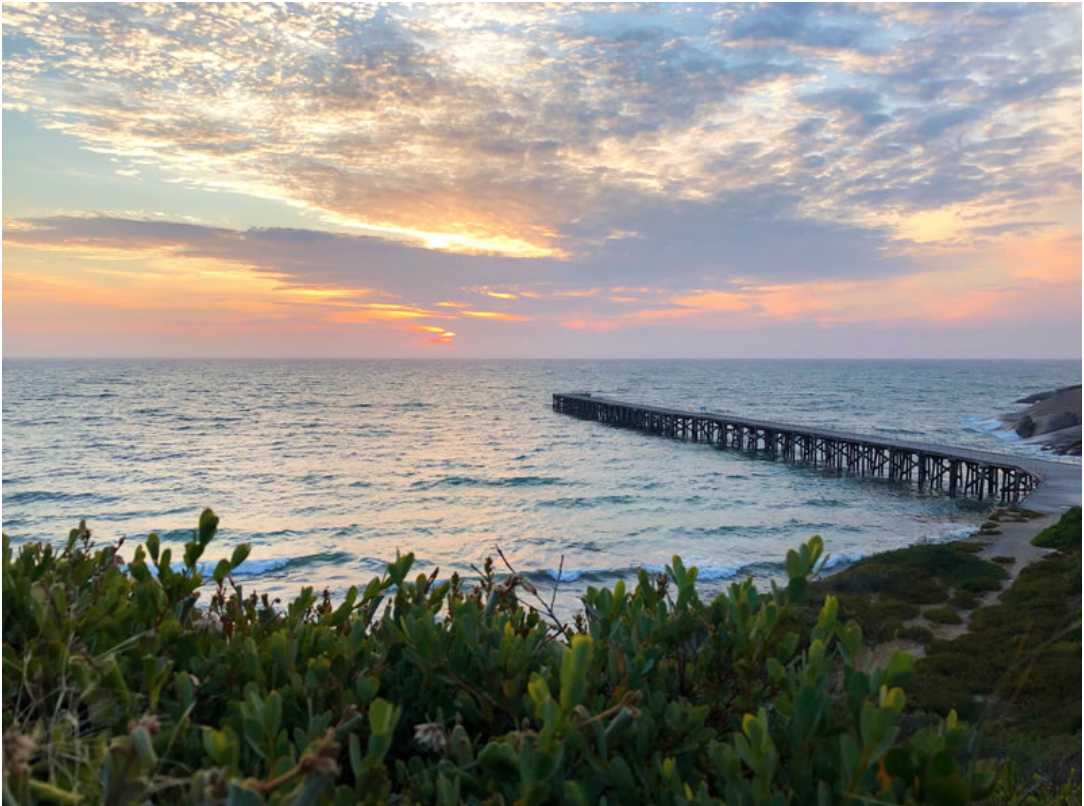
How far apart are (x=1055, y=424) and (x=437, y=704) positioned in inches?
2819

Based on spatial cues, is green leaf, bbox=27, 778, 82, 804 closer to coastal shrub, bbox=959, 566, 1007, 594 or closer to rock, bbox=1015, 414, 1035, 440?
coastal shrub, bbox=959, 566, 1007, 594

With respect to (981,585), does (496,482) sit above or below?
below

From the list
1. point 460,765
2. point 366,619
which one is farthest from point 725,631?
point 366,619

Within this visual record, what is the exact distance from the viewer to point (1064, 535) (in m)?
17.6

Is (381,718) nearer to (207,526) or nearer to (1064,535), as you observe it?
(207,526)

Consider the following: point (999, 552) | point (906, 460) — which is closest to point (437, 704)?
point (999, 552)

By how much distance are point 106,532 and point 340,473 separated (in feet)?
48.0

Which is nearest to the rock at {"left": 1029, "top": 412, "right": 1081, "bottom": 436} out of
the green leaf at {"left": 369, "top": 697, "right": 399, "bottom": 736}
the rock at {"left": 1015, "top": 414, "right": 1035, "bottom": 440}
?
the rock at {"left": 1015, "top": 414, "right": 1035, "bottom": 440}

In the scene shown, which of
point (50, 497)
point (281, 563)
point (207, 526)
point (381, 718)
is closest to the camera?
point (381, 718)

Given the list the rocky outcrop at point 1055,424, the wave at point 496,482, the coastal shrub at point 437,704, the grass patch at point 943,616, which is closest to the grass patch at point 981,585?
the grass patch at point 943,616

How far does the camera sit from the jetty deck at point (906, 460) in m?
30.6

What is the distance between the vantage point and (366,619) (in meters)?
2.56

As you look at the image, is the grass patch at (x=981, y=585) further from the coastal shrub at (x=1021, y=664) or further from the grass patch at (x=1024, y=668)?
the grass patch at (x=1024, y=668)

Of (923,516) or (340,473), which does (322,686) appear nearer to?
(923,516)
